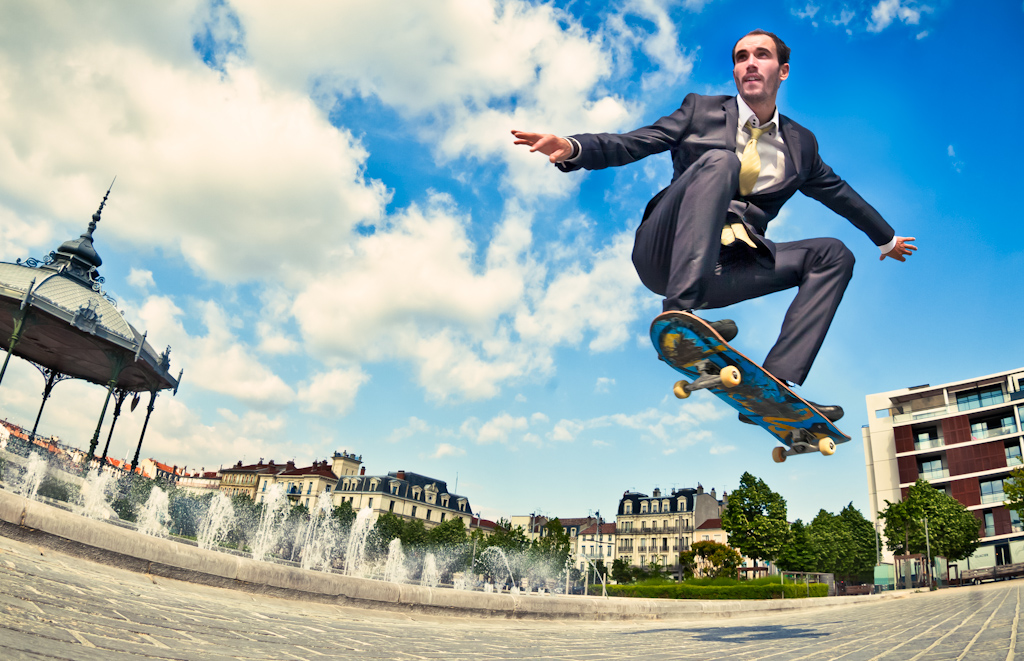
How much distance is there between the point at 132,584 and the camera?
539 cm

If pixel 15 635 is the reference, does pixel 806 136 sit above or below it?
above

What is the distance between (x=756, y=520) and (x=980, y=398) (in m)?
31.1

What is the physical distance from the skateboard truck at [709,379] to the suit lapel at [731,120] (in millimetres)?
1578

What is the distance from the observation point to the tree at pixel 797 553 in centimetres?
4394

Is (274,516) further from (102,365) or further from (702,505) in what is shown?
(702,505)

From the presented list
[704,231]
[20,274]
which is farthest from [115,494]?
[704,231]

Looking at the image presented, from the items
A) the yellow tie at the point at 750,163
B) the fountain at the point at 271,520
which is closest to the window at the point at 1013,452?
the fountain at the point at 271,520

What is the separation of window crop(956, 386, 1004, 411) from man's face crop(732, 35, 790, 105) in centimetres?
6799

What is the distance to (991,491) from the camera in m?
52.4

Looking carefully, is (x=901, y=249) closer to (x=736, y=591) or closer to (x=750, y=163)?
(x=750, y=163)

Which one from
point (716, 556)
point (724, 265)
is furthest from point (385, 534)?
point (724, 265)

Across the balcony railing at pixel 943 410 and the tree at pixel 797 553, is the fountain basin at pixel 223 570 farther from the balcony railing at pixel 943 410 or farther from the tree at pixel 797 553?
the balcony railing at pixel 943 410

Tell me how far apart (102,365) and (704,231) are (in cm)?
3501

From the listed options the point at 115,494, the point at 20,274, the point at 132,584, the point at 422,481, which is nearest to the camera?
the point at 132,584
